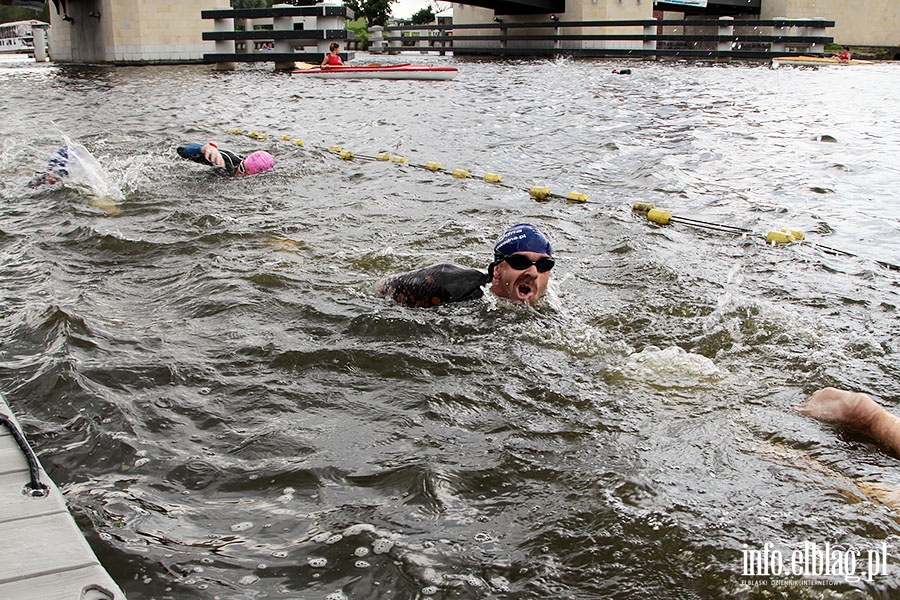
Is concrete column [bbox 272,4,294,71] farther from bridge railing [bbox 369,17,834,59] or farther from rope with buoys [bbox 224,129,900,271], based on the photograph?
rope with buoys [bbox 224,129,900,271]

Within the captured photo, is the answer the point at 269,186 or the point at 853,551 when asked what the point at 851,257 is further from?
the point at 269,186

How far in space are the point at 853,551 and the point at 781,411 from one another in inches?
52.1

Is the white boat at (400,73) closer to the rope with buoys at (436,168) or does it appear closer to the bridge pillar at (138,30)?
the bridge pillar at (138,30)

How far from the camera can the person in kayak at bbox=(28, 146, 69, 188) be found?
995 cm

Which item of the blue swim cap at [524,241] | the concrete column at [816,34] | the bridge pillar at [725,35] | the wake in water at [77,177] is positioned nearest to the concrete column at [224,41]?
the bridge pillar at [725,35]

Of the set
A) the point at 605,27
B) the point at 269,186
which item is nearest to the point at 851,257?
the point at 269,186

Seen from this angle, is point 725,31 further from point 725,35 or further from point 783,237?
point 783,237

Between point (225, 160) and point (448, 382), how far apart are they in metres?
7.15

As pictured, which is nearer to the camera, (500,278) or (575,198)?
(500,278)

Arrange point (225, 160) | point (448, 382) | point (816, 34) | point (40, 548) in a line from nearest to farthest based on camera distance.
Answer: point (40, 548) < point (448, 382) < point (225, 160) < point (816, 34)

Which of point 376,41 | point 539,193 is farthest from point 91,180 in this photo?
point 376,41

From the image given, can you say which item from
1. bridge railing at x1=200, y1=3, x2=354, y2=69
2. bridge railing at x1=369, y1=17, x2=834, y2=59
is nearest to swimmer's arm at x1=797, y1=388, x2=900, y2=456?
bridge railing at x1=200, y1=3, x2=354, y2=69

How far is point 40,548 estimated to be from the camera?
258 cm

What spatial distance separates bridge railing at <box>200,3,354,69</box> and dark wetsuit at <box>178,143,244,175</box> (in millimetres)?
29063
